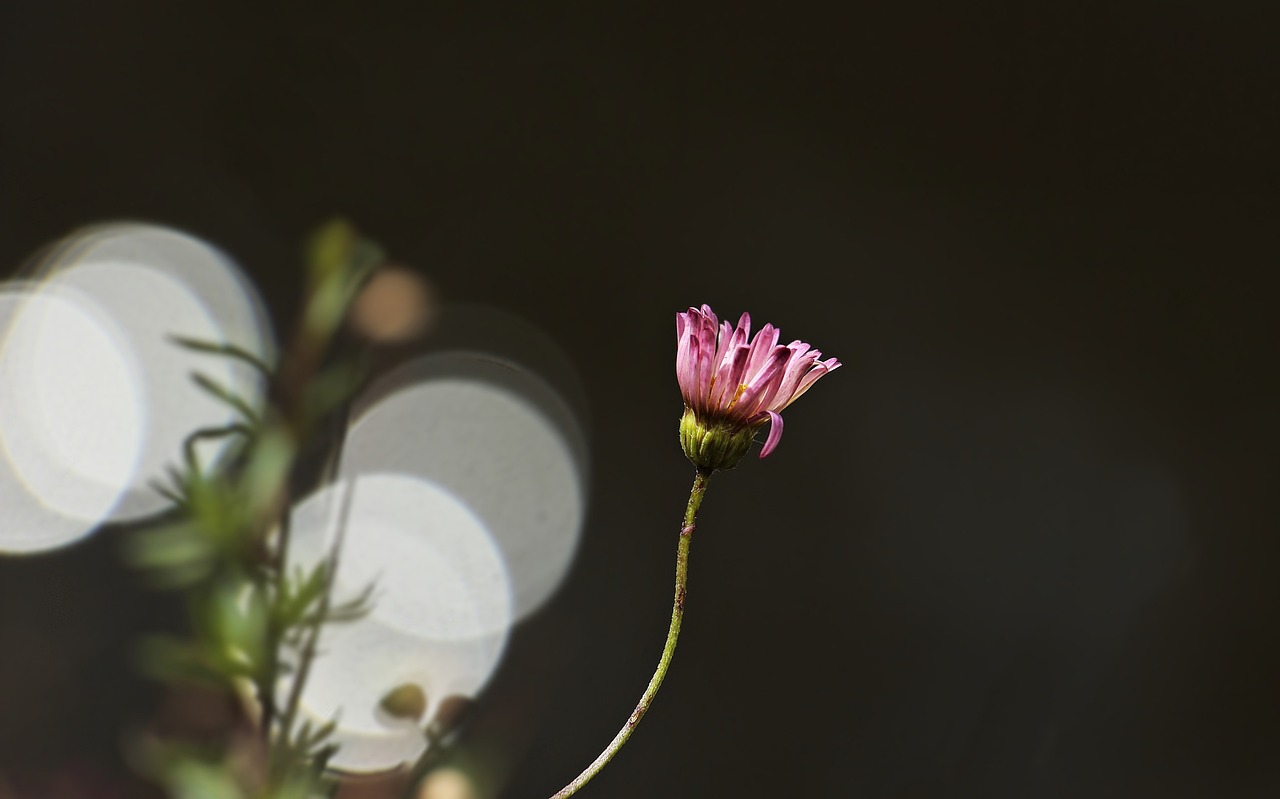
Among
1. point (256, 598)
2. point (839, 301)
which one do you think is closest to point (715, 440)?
point (256, 598)

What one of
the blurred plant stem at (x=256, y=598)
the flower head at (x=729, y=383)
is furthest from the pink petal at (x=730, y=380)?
the blurred plant stem at (x=256, y=598)

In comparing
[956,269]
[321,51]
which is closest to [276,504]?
[321,51]

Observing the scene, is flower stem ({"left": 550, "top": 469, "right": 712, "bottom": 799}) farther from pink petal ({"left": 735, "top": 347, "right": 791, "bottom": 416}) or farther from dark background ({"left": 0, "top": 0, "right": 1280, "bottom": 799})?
dark background ({"left": 0, "top": 0, "right": 1280, "bottom": 799})

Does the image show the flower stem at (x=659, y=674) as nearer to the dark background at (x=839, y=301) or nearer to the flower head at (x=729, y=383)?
the flower head at (x=729, y=383)

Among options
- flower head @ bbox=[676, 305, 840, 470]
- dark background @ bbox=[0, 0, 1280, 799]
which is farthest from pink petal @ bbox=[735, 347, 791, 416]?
dark background @ bbox=[0, 0, 1280, 799]

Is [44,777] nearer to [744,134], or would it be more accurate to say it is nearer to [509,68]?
[509,68]

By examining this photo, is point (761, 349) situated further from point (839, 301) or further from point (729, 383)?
point (839, 301)
